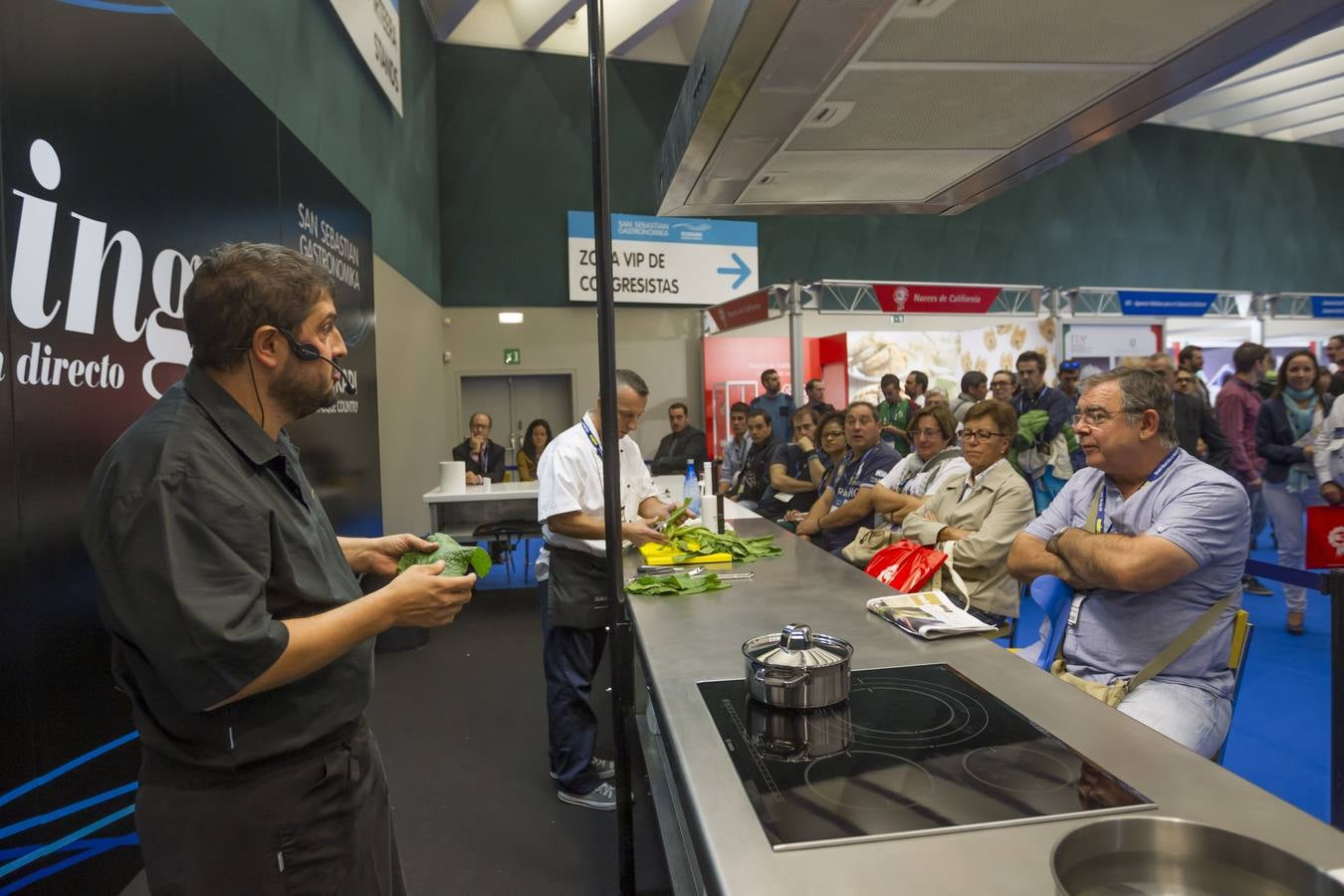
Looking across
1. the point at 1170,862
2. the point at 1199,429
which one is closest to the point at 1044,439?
the point at 1199,429

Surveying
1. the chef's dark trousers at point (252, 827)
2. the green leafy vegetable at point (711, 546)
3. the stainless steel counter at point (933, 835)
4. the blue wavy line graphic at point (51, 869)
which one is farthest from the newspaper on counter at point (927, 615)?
the blue wavy line graphic at point (51, 869)

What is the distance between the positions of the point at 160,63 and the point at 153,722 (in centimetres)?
237

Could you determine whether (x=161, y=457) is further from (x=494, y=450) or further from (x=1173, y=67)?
(x=494, y=450)

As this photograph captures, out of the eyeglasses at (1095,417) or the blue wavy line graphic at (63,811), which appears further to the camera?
the eyeglasses at (1095,417)

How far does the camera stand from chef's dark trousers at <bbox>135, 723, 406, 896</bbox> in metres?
1.17

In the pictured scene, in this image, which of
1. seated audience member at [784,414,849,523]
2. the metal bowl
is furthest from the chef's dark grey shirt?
seated audience member at [784,414,849,523]

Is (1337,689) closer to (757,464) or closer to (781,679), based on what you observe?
(781,679)

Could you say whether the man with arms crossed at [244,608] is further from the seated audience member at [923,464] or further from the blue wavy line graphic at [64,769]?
the seated audience member at [923,464]

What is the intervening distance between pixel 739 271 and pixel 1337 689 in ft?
30.9

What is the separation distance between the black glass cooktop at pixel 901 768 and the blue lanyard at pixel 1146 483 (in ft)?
3.33

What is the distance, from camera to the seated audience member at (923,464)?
11.5 ft

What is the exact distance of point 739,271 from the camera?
35.5ft

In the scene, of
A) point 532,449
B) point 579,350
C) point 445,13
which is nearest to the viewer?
point 532,449

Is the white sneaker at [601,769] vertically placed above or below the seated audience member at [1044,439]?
below
